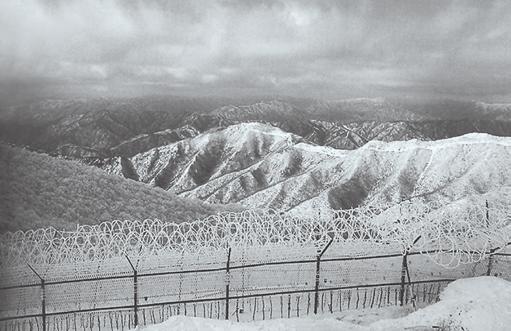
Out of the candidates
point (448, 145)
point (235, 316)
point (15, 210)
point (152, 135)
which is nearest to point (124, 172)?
point (152, 135)

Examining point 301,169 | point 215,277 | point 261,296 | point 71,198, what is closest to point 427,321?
point 261,296

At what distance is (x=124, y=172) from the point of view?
10831 cm

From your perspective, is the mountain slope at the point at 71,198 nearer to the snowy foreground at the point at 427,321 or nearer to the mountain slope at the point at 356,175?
the snowy foreground at the point at 427,321

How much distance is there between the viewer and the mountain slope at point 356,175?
56.0 m

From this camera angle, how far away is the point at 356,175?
66562 mm

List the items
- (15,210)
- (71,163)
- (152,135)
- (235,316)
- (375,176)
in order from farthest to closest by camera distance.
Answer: (152,135) < (375,176) < (71,163) < (15,210) < (235,316)

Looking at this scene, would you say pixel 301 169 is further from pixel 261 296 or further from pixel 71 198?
pixel 261 296

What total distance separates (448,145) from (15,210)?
208 ft

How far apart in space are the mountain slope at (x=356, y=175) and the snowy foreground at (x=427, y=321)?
133 feet

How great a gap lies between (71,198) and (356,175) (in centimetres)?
5180

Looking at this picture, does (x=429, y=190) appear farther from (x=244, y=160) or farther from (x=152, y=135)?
(x=152, y=135)

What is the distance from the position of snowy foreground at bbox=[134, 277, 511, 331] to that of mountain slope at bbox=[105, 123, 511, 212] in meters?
40.5

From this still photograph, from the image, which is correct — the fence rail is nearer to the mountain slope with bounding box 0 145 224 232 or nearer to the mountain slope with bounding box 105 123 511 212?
the mountain slope with bounding box 0 145 224 232

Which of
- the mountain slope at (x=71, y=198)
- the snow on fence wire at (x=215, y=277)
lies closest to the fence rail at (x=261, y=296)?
the snow on fence wire at (x=215, y=277)
